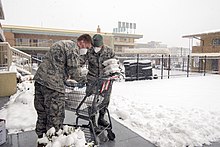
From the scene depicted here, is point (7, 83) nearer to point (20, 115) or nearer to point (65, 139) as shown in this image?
point (20, 115)

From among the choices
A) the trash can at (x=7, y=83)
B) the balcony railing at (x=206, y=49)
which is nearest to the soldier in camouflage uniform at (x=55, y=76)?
the trash can at (x=7, y=83)

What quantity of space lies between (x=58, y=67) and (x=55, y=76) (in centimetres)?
9

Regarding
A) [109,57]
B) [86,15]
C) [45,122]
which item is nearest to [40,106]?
[45,122]

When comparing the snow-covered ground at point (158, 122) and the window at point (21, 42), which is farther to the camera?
the window at point (21, 42)

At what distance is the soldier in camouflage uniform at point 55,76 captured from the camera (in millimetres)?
1550

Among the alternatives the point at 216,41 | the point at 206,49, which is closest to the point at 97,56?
the point at 216,41

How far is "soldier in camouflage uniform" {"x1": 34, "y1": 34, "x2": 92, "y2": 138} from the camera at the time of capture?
5.08 ft

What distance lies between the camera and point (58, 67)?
1.57m

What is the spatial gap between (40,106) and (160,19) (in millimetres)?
4178

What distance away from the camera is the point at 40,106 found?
1.66 metres

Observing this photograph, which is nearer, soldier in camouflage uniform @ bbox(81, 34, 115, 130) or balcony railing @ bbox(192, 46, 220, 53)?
soldier in camouflage uniform @ bbox(81, 34, 115, 130)

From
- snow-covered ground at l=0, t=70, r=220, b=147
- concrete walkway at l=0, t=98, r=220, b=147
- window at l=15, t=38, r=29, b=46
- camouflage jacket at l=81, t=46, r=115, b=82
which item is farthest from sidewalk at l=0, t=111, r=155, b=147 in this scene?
window at l=15, t=38, r=29, b=46

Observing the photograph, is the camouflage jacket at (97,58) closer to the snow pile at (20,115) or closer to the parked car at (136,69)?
the snow pile at (20,115)

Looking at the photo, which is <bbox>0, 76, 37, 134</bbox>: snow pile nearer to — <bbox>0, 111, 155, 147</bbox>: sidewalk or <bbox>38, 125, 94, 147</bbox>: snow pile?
<bbox>0, 111, 155, 147</bbox>: sidewalk
